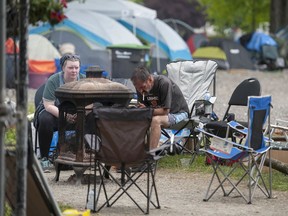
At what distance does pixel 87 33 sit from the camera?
28344 millimetres

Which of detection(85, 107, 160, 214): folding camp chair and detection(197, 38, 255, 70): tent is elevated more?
detection(85, 107, 160, 214): folding camp chair

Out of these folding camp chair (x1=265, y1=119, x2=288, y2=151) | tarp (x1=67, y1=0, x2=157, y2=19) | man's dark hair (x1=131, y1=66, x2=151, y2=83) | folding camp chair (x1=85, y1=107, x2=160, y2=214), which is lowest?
folding camp chair (x1=265, y1=119, x2=288, y2=151)

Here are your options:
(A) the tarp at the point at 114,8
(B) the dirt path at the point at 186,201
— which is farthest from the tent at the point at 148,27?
(B) the dirt path at the point at 186,201

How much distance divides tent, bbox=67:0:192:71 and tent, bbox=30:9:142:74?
0.86m

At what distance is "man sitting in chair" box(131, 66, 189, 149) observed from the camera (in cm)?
1027

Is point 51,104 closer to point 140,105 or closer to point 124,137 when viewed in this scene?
point 140,105

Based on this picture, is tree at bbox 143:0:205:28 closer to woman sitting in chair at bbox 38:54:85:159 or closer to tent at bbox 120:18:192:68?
tent at bbox 120:18:192:68

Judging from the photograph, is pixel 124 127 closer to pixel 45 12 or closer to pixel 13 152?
pixel 13 152

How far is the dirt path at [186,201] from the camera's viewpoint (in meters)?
8.59

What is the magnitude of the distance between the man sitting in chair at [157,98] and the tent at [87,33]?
51.8 ft

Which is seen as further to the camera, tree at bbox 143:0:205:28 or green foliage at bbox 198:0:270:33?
tree at bbox 143:0:205:28

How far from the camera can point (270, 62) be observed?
3612 cm

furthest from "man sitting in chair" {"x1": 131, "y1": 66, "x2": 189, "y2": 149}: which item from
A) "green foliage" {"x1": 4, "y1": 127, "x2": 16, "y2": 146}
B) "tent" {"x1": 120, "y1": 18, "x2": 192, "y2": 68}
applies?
"tent" {"x1": 120, "y1": 18, "x2": 192, "y2": 68}

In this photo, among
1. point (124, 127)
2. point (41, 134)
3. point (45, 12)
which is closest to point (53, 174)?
point (41, 134)
